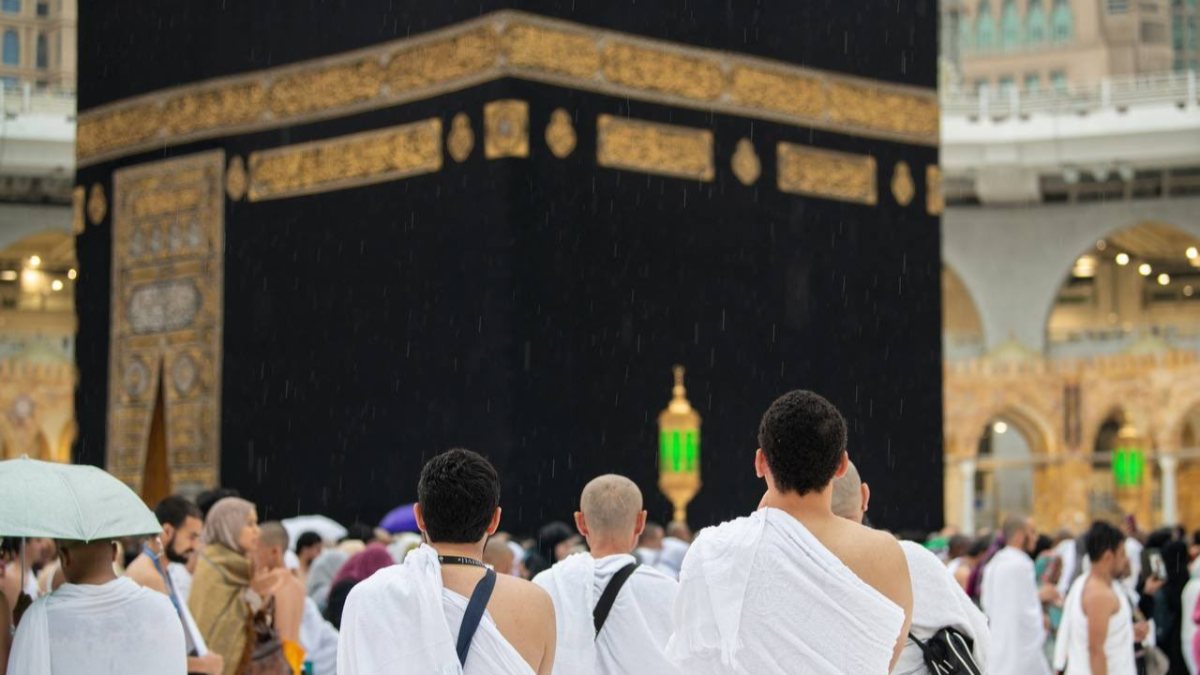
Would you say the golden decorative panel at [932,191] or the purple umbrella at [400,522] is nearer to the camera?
the purple umbrella at [400,522]

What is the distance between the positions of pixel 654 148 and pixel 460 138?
4.38 ft

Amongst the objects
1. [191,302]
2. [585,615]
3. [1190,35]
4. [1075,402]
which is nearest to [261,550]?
[585,615]

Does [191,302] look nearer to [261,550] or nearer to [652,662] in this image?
[261,550]

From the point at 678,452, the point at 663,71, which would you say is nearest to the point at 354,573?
the point at 678,452

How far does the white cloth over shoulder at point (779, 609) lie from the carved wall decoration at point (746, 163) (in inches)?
415

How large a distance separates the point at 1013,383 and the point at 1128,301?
723 centimetres

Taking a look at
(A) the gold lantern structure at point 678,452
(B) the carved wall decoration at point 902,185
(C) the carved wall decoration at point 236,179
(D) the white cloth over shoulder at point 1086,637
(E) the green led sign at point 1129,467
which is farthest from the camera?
(E) the green led sign at point 1129,467

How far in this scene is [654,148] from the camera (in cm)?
1319

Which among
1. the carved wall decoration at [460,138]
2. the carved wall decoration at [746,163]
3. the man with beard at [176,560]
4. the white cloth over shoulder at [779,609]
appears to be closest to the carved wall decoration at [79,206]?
the carved wall decoration at [460,138]

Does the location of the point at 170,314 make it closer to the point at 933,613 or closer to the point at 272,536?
the point at 272,536

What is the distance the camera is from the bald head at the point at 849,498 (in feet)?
11.9

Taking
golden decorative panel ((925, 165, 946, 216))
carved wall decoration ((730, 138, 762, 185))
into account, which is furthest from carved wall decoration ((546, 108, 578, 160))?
golden decorative panel ((925, 165, 946, 216))

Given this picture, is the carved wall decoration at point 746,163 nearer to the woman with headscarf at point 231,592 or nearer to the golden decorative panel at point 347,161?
the golden decorative panel at point 347,161

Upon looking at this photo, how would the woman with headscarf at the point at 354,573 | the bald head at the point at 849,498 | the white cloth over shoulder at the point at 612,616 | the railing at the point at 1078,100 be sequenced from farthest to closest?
the railing at the point at 1078,100 → the woman with headscarf at the point at 354,573 → the white cloth over shoulder at the point at 612,616 → the bald head at the point at 849,498
